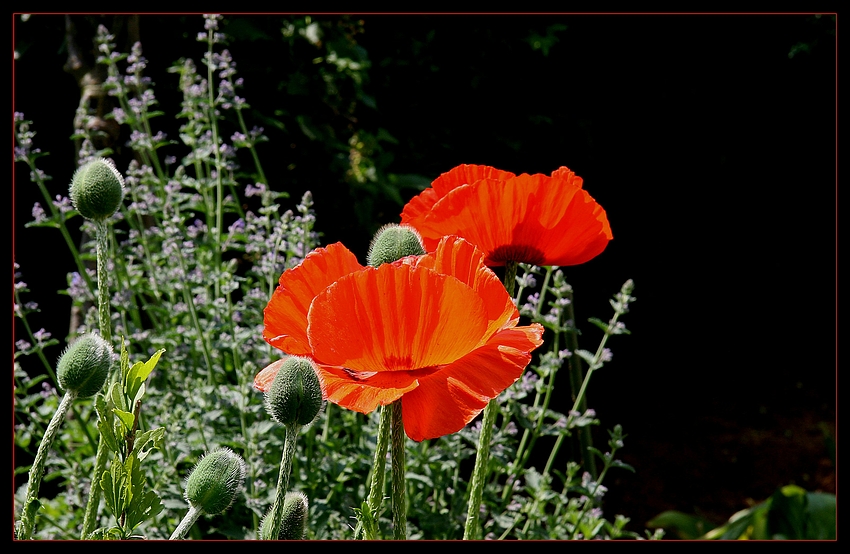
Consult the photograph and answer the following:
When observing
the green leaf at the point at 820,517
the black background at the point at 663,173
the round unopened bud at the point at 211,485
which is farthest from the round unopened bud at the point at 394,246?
the black background at the point at 663,173

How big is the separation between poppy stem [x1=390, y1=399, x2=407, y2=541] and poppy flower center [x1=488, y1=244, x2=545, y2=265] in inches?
11.0

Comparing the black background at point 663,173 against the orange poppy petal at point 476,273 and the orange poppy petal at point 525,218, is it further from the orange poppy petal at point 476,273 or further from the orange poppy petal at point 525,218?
the orange poppy petal at point 476,273

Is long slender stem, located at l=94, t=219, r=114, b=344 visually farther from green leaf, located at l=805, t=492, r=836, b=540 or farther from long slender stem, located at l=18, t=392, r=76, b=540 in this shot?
green leaf, located at l=805, t=492, r=836, b=540

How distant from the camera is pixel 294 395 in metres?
0.74

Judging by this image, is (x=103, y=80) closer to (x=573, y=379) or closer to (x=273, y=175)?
(x=273, y=175)

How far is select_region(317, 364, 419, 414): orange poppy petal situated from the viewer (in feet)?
2.39

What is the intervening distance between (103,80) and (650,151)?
89.4 inches

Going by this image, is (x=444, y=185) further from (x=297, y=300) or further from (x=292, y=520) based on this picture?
(x=292, y=520)

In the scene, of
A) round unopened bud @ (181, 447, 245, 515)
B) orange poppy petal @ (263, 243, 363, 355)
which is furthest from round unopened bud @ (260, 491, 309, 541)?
orange poppy petal @ (263, 243, 363, 355)

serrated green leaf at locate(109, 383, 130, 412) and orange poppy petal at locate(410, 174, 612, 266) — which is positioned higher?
orange poppy petal at locate(410, 174, 612, 266)

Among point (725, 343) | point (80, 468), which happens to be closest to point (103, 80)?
point (80, 468)

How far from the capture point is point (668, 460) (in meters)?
3.59

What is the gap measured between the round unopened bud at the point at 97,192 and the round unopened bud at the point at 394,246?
31 centimetres

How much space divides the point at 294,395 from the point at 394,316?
12cm
